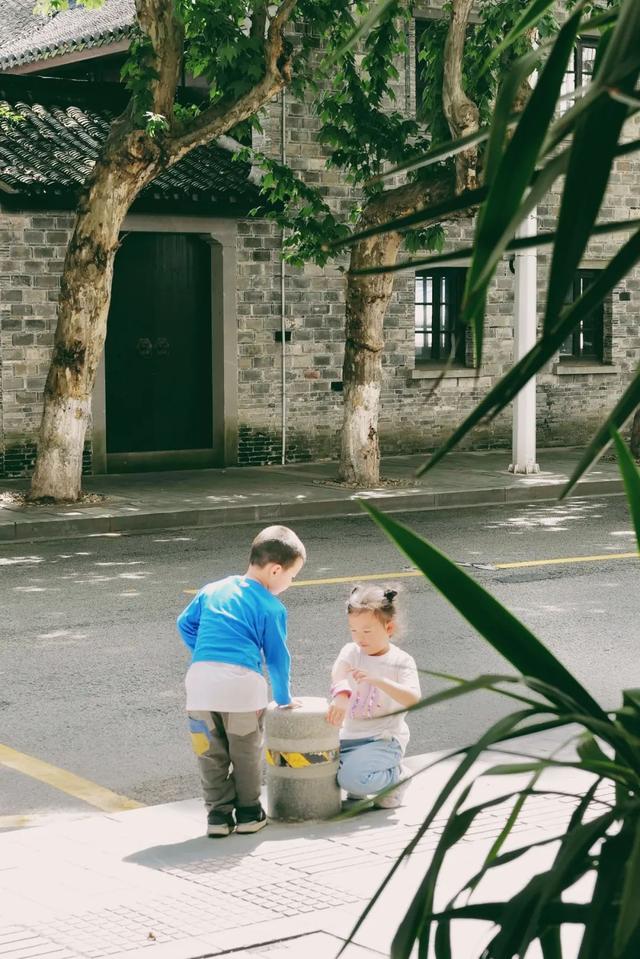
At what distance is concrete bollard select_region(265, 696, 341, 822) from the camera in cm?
612

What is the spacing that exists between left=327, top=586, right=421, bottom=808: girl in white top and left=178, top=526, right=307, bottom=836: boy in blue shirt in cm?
36

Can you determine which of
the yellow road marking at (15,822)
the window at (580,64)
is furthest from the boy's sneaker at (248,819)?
the window at (580,64)

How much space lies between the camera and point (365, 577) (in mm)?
12398

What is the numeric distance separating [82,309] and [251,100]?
2.79m

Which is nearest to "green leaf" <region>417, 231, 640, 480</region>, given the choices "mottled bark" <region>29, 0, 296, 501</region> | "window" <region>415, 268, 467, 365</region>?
"mottled bark" <region>29, 0, 296, 501</region>

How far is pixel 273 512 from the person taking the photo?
1650cm

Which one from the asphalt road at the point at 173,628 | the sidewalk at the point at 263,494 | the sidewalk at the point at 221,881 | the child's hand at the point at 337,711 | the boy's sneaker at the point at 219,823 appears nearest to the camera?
the sidewalk at the point at 221,881

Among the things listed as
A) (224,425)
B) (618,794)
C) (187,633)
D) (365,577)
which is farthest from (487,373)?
(618,794)

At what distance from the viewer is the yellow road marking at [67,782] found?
647 centimetres

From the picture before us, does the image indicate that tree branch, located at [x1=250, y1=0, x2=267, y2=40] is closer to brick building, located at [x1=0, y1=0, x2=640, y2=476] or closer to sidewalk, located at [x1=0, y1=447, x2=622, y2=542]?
brick building, located at [x1=0, y1=0, x2=640, y2=476]

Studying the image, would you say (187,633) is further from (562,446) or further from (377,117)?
Result: (562,446)

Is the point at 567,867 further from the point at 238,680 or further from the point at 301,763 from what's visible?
the point at 301,763

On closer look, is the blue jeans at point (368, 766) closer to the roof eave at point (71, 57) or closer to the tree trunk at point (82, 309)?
the tree trunk at point (82, 309)

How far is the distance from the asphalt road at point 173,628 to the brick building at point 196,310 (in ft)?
15.8
